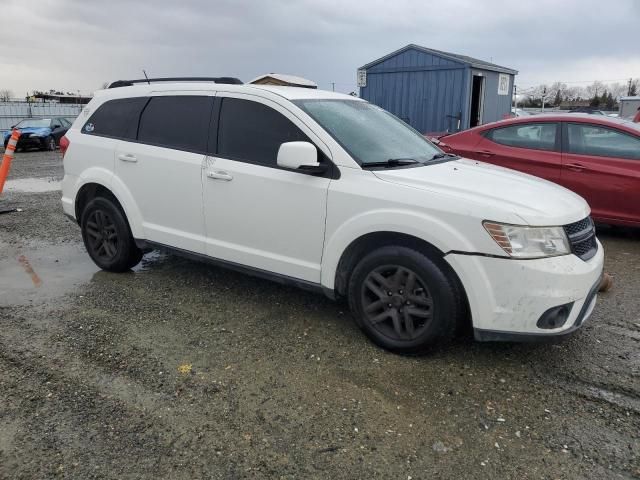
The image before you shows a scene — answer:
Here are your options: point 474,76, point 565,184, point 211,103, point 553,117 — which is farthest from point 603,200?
point 474,76

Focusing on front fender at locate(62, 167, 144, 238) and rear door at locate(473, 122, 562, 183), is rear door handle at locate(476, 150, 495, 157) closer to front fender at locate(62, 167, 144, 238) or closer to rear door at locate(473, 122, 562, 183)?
rear door at locate(473, 122, 562, 183)

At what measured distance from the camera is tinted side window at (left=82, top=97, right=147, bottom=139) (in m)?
4.88

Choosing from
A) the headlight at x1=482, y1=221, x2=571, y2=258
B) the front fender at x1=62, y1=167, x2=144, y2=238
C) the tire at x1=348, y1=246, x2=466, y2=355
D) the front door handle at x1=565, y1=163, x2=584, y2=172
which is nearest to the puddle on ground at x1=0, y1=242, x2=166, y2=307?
the front fender at x1=62, y1=167, x2=144, y2=238

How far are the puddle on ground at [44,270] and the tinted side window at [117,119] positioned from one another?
138cm

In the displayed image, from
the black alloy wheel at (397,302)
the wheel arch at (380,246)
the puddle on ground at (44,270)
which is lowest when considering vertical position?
the puddle on ground at (44,270)

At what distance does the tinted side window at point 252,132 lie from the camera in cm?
397

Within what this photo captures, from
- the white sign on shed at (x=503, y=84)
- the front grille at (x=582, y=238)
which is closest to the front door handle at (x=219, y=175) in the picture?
the front grille at (x=582, y=238)

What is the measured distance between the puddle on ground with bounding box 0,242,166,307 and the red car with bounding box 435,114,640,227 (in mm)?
4507

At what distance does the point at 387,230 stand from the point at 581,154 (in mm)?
4174

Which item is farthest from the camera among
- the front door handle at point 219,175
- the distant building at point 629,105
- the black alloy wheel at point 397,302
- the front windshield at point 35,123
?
the distant building at point 629,105

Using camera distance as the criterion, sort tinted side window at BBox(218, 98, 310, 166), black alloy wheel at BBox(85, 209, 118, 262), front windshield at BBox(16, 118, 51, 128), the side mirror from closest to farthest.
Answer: the side mirror → tinted side window at BBox(218, 98, 310, 166) → black alloy wheel at BBox(85, 209, 118, 262) → front windshield at BBox(16, 118, 51, 128)

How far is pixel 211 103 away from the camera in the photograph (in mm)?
4387

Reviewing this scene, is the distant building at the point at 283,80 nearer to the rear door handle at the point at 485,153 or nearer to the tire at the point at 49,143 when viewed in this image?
the rear door handle at the point at 485,153

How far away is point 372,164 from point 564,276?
1.41 meters
